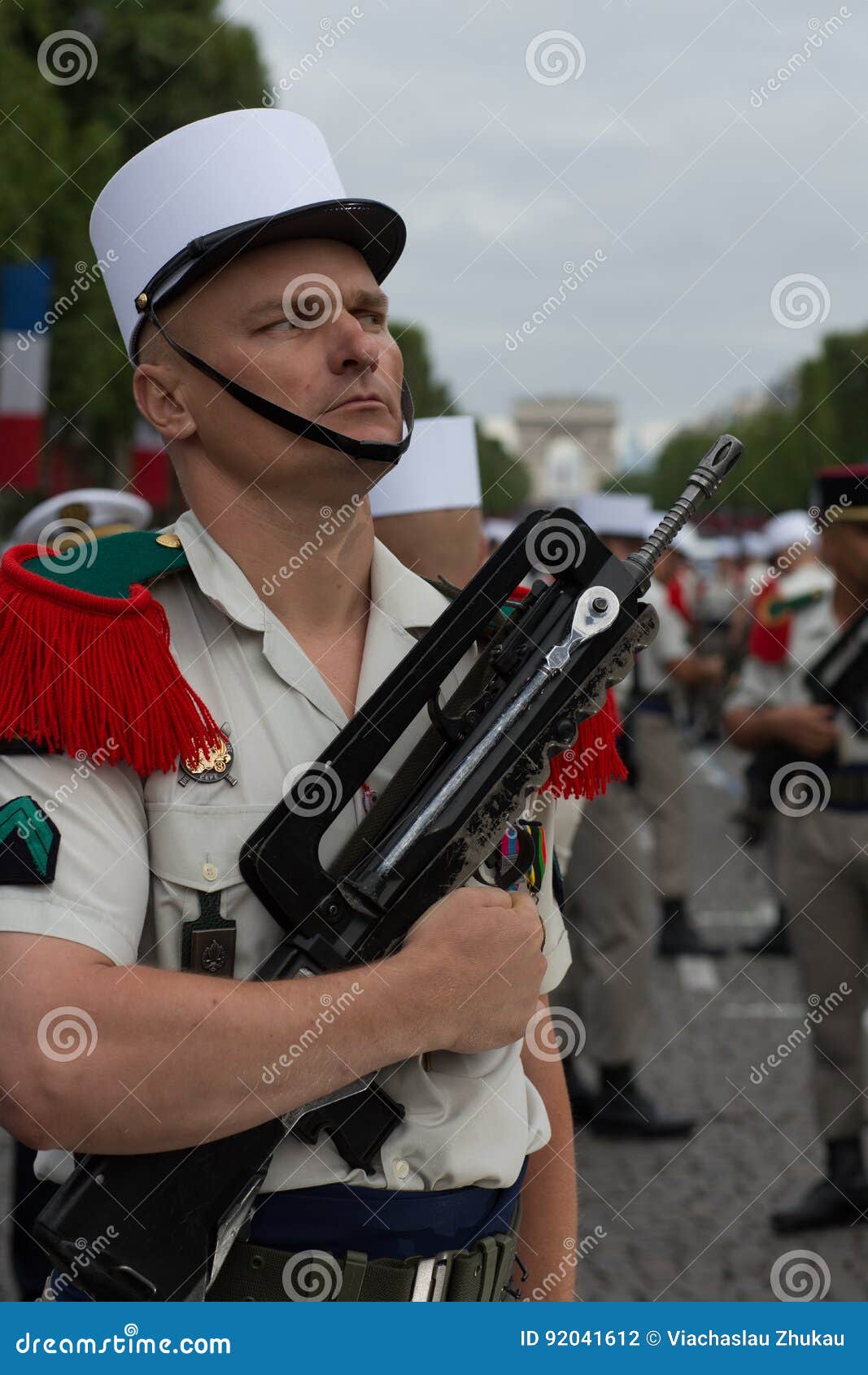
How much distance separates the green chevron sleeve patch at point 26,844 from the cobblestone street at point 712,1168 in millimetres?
3017

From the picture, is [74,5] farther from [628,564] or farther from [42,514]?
Result: [628,564]

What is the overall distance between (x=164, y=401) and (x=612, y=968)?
5.09 meters

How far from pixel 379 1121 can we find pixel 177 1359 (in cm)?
33

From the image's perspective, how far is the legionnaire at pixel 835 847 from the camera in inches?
216

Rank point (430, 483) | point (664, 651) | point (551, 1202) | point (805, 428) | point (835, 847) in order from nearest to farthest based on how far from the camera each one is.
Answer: point (551, 1202) < point (430, 483) < point (835, 847) < point (664, 651) < point (805, 428)

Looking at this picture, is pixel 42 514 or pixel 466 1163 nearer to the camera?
pixel 466 1163

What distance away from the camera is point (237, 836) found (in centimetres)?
185

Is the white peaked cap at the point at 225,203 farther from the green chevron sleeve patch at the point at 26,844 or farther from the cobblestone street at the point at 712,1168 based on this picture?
the cobblestone street at the point at 712,1168

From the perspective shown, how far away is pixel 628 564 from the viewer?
190cm

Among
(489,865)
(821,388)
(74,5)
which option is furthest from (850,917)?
(821,388)

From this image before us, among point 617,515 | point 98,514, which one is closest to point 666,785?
point 617,515

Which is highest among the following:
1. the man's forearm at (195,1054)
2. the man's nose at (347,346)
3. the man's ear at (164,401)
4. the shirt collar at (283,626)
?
the man's nose at (347,346)

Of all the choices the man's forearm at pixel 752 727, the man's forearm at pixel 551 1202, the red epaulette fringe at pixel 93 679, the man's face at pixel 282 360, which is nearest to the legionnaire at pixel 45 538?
the red epaulette fringe at pixel 93 679

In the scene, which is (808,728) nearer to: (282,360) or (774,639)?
(774,639)
